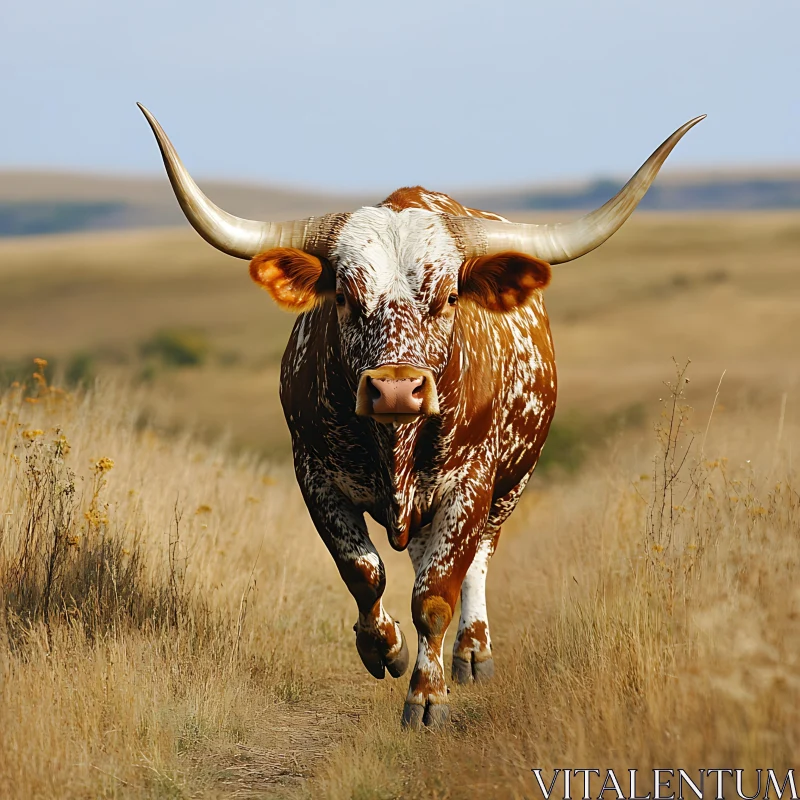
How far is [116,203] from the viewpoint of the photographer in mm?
151000

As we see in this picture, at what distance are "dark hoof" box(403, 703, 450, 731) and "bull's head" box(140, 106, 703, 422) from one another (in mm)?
1599

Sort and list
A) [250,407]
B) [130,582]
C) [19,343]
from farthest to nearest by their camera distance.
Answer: [19,343] → [250,407] → [130,582]

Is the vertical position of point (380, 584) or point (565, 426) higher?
point (565, 426)

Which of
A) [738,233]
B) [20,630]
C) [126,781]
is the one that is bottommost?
[126,781]

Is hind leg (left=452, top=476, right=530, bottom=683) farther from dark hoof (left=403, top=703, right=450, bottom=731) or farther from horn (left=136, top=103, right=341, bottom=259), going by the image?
horn (left=136, top=103, right=341, bottom=259)

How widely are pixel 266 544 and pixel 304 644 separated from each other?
2.00 meters

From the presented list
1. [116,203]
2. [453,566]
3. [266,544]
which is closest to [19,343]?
[266,544]

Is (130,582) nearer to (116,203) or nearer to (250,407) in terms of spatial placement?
(250,407)

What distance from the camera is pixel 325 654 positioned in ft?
26.1

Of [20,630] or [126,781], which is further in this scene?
[20,630]

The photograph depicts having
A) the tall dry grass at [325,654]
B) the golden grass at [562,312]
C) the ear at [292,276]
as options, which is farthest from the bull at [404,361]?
the golden grass at [562,312]

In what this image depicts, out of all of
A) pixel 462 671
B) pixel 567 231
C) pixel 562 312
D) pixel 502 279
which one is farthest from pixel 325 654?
pixel 562 312

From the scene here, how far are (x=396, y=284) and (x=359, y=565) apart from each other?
1.59 meters

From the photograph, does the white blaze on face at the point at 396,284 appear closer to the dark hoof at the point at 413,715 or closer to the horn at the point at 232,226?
the horn at the point at 232,226
